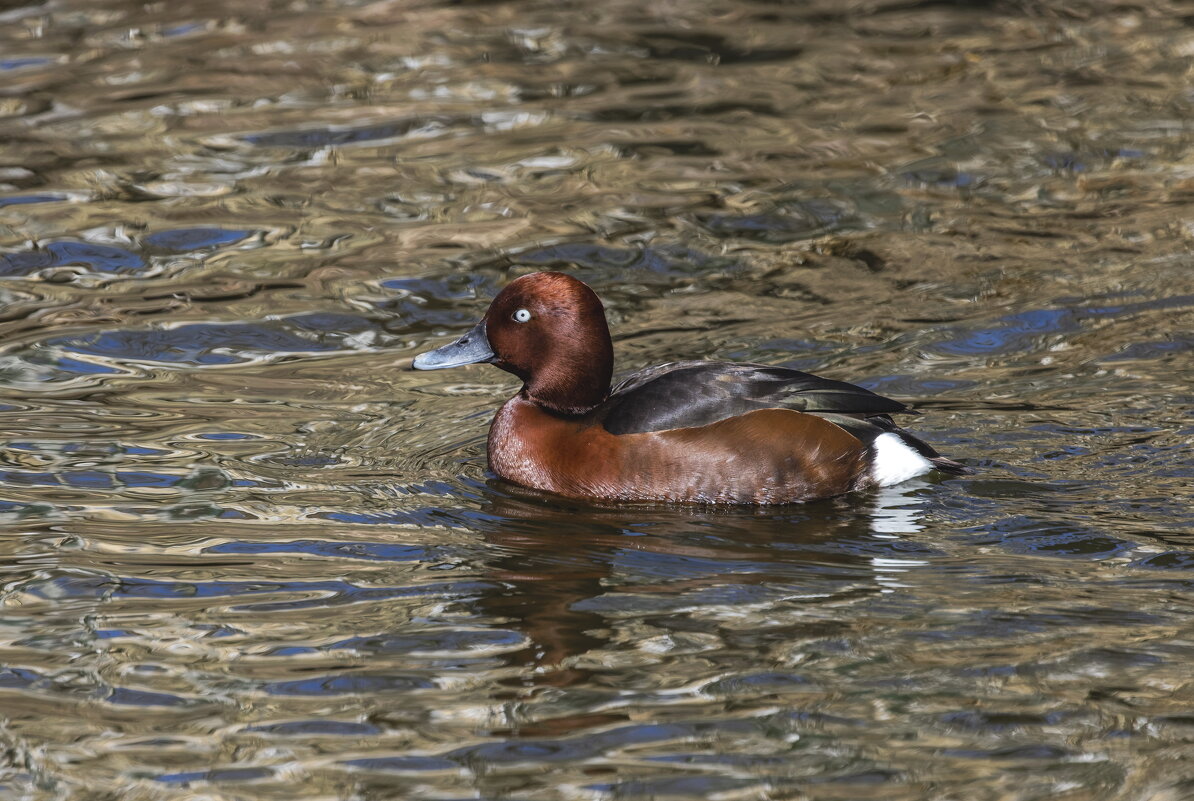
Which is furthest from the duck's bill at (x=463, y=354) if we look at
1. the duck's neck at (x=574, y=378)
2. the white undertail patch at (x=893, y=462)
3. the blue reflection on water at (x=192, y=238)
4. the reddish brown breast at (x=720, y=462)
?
the blue reflection on water at (x=192, y=238)

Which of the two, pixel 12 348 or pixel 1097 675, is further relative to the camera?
pixel 12 348

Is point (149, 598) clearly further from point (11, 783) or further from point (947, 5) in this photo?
point (947, 5)

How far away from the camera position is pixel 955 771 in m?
4.59

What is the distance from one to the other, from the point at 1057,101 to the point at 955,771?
29.2ft

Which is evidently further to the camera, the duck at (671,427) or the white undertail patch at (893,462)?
the white undertail patch at (893,462)

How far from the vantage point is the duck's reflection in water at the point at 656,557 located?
18.7 feet

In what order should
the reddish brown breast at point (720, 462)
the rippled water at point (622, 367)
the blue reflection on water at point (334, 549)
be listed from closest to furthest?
the rippled water at point (622, 367)
the blue reflection on water at point (334, 549)
the reddish brown breast at point (720, 462)

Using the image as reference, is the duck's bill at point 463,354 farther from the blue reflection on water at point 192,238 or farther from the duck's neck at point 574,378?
the blue reflection on water at point 192,238

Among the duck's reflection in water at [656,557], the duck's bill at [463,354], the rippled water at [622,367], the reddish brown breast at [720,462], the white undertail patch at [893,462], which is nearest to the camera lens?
the rippled water at [622,367]

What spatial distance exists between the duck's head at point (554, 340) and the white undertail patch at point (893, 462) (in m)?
1.22

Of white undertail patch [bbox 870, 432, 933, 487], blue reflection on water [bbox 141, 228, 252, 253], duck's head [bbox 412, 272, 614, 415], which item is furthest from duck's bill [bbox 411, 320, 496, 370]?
blue reflection on water [bbox 141, 228, 252, 253]

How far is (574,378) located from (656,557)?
1.21 metres

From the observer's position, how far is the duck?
22.3ft

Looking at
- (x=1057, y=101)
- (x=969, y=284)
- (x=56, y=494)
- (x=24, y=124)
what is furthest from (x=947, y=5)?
(x=56, y=494)
